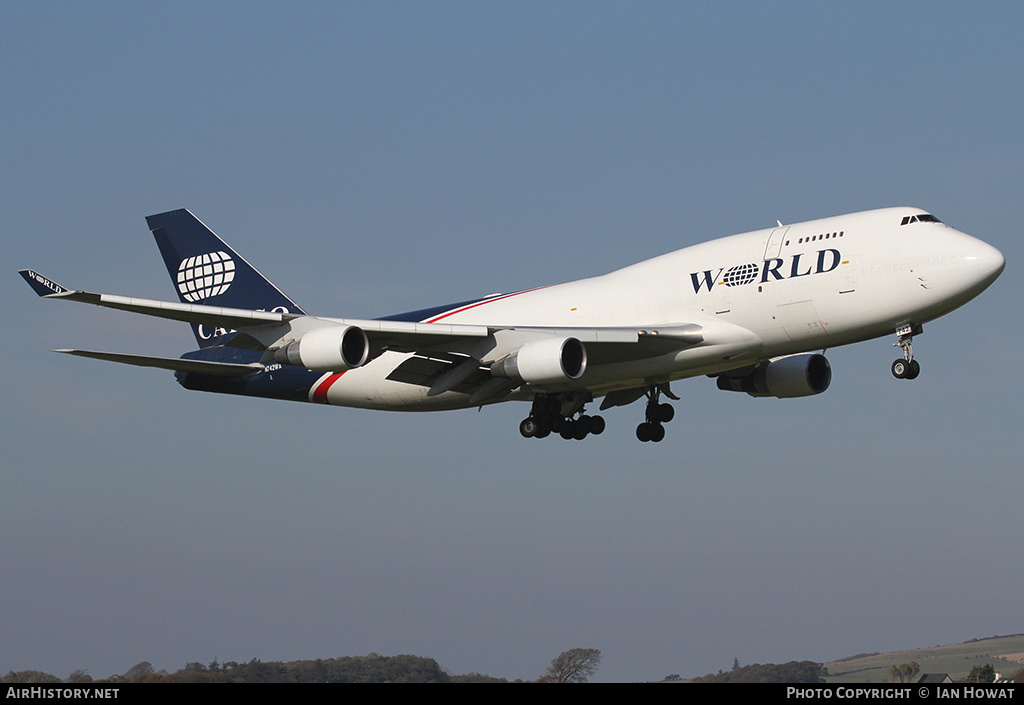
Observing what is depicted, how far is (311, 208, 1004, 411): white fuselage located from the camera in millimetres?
27922

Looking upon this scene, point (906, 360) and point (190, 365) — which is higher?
point (190, 365)

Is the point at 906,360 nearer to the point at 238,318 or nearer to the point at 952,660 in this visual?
the point at 238,318

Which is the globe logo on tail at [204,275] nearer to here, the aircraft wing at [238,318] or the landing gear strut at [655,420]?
the aircraft wing at [238,318]

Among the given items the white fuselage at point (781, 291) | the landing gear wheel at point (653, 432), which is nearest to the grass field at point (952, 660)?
the landing gear wheel at point (653, 432)

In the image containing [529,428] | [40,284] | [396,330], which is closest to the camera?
[40,284]

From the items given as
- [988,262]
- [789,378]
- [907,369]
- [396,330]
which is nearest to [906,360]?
[907,369]

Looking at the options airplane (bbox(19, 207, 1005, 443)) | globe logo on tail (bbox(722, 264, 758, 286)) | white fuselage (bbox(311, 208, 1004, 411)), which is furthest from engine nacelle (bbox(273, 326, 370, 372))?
globe logo on tail (bbox(722, 264, 758, 286))

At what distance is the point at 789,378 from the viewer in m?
34.6

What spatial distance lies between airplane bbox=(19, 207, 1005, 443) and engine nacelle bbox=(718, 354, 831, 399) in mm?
50

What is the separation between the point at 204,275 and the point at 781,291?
21.4 m

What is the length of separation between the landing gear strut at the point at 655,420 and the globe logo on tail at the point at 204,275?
50.1 feet

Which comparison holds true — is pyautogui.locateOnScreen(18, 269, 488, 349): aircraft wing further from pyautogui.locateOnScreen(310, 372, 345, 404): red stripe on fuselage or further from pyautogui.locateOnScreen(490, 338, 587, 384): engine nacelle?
pyautogui.locateOnScreen(310, 372, 345, 404): red stripe on fuselage

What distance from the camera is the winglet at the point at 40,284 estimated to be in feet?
87.0
